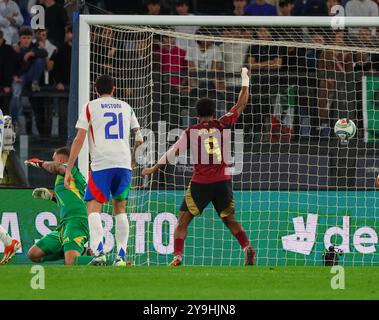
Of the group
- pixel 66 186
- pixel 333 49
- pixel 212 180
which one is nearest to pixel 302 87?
pixel 333 49

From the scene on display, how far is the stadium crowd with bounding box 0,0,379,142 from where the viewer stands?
62.1 feet

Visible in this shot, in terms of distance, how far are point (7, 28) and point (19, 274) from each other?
32.2ft

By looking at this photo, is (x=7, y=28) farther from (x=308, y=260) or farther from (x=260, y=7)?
(x=308, y=260)

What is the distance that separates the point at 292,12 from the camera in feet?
73.0

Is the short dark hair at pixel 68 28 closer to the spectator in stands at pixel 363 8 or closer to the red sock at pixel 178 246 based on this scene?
the spectator in stands at pixel 363 8

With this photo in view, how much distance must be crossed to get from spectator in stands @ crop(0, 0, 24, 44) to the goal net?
343 cm

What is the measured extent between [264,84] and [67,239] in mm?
4633

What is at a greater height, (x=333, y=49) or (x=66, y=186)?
(x=333, y=49)

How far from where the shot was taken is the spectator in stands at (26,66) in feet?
68.4

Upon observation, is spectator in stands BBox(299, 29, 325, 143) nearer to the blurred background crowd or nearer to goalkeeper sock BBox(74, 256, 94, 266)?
the blurred background crowd

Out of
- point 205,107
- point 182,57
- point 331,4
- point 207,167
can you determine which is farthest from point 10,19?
point 207,167

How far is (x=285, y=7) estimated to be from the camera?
2166 centimetres

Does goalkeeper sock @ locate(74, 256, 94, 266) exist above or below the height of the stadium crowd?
below

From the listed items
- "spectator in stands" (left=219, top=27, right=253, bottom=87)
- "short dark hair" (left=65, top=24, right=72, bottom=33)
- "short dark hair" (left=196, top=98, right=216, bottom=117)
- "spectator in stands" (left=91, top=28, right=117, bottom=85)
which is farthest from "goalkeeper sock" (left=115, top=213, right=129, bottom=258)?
"short dark hair" (left=65, top=24, right=72, bottom=33)
